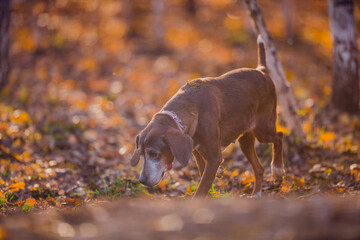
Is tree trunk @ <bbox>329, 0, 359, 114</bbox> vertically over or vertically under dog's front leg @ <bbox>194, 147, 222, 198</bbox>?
over

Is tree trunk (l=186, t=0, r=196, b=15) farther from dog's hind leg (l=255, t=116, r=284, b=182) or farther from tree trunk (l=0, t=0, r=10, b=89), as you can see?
dog's hind leg (l=255, t=116, r=284, b=182)

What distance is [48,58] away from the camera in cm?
1333

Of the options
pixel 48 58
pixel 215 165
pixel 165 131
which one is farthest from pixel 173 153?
pixel 48 58

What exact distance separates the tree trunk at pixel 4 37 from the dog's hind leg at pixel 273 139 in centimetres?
622

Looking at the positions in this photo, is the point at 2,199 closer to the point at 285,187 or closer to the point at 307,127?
the point at 285,187

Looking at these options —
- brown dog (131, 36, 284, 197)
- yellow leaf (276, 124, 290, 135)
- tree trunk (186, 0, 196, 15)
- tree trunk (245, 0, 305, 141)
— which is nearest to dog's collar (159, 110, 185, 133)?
brown dog (131, 36, 284, 197)

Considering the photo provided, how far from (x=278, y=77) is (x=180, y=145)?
301 cm

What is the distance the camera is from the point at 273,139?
610cm

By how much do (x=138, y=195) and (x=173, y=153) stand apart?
1.45m

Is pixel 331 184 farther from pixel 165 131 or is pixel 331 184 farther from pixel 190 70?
pixel 190 70

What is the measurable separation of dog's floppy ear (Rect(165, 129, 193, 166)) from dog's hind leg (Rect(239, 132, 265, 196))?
162 centimetres

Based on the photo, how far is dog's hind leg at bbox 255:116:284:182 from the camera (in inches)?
237

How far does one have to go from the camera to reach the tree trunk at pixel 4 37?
8938mm

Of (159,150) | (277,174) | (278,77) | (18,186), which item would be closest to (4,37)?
(18,186)
